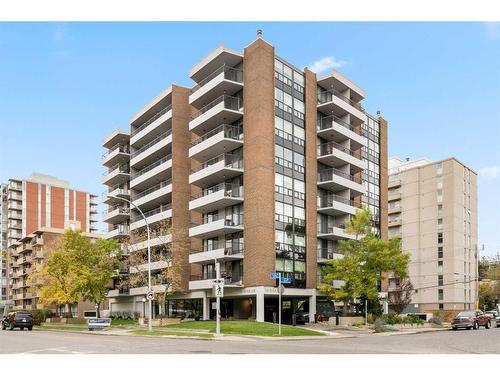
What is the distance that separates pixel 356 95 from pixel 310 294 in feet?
80.4

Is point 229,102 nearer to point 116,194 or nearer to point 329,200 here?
point 329,200

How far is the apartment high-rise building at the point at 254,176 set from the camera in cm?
4891

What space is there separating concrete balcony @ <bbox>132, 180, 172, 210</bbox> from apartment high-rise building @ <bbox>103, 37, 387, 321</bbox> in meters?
0.26

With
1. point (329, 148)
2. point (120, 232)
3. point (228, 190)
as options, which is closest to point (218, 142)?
point (228, 190)

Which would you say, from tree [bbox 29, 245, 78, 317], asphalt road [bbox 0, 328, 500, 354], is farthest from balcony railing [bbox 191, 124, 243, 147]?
asphalt road [bbox 0, 328, 500, 354]

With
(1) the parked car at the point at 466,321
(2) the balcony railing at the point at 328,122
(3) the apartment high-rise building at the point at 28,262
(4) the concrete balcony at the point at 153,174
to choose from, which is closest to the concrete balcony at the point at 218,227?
(4) the concrete balcony at the point at 153,174

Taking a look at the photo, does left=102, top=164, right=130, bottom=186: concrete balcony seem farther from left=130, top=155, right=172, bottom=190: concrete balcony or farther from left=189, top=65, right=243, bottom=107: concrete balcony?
left=189, top=65, right=243, bottom=107: concrete balcony

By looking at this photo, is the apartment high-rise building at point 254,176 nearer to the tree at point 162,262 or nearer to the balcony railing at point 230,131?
the balcony railing at point 230,131

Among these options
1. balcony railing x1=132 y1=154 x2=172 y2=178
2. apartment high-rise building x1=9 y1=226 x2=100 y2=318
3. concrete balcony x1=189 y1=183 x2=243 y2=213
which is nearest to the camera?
concrete balcony x1=189 y1=183 x2=243 y2=213

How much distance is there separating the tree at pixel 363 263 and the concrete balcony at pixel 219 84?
1638 cm

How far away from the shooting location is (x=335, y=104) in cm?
5634

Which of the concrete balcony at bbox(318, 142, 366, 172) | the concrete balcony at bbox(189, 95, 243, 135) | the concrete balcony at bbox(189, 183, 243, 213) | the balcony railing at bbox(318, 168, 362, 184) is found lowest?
the concrete balcony at bbox(189, 183, 243, 213)

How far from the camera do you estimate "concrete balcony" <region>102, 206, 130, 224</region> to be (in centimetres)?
7262

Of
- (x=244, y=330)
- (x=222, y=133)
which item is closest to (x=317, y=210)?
(x=222, y=133)
